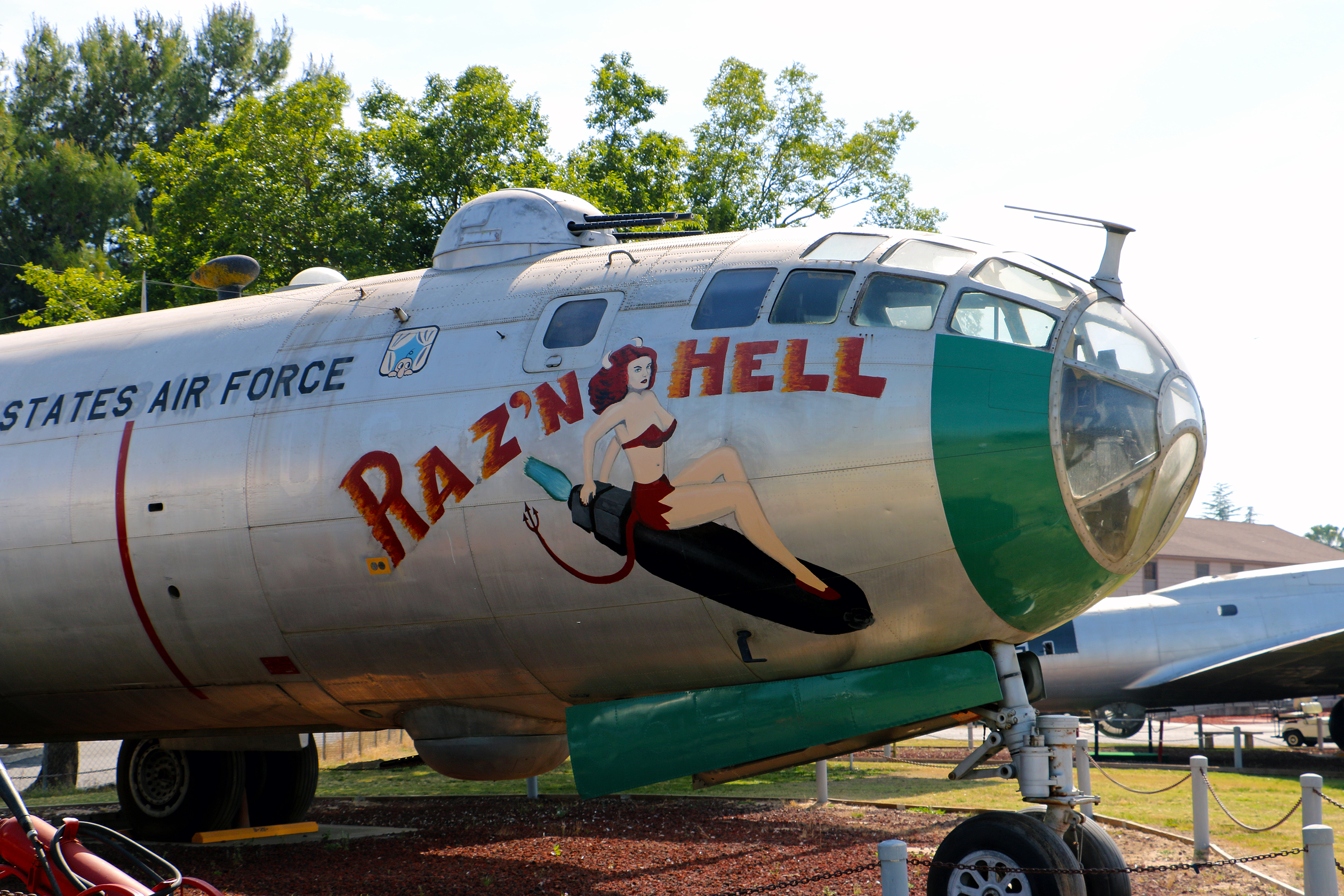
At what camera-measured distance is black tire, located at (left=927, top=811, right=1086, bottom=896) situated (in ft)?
21.0

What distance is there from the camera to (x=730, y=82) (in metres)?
25.7

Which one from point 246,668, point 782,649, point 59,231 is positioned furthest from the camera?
point 59,231

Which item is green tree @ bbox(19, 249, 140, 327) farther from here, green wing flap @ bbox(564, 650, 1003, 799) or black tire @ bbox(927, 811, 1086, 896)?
black tire @ bbox(927, 811, 1086, 896)

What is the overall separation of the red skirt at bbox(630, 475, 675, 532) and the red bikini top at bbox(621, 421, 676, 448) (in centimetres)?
22

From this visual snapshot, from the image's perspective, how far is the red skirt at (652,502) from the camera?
23.5 ft

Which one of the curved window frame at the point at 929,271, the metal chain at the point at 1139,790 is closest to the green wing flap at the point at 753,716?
the curved window frame at the point at 929,271

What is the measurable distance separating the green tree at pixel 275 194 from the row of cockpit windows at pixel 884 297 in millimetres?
13739

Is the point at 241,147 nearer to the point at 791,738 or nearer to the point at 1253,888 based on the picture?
the point at 791,738

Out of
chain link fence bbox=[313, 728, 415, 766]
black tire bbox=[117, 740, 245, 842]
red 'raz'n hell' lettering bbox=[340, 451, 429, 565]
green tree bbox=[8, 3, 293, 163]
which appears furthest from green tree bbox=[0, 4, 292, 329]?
red 'raz'n hell' lettering bbox=[340, 451, 429, 565]

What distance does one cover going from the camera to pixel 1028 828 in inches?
258

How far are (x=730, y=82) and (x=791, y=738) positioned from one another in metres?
21.0

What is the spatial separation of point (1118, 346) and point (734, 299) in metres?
2.49

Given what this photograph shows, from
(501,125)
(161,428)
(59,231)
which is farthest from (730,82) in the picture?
(59,231)

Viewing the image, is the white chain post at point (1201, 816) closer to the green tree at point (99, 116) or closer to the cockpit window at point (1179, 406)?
the cockpit window at point (1179, 406)
